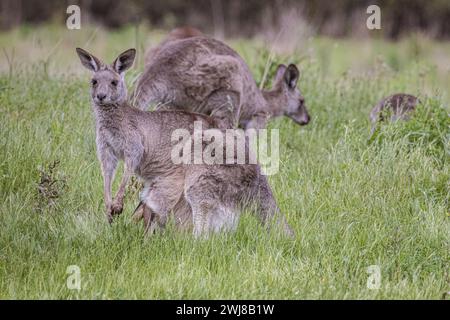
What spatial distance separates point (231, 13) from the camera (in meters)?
21.9

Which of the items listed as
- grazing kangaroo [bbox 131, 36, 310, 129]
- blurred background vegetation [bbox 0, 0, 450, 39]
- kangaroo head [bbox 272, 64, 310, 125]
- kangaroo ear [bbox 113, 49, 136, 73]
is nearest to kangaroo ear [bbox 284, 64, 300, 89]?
kangaroo head [bbox 272, 64, 310, 125]

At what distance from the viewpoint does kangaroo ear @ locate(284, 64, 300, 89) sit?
8.00 m

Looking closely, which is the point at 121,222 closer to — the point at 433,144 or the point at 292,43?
the point at 433,144

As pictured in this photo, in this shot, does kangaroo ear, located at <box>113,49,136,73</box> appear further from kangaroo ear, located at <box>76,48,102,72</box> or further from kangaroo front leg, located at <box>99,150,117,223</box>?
kangaroo front leg, located at <box>99,150,117,223</box>

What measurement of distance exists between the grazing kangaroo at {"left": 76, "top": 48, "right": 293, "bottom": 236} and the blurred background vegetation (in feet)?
41.0

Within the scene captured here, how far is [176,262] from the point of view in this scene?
477cm

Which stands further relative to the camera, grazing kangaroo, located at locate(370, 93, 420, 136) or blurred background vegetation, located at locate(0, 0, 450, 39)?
blurred background vegetation, located at locate(0, 0, 450, 39)

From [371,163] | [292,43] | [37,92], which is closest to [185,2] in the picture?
[292,43]

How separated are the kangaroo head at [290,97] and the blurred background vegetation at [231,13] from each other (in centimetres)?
976

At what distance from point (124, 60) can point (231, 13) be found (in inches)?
654

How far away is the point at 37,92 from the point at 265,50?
2.72 metres

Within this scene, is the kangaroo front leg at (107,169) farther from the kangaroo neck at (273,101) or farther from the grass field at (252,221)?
the kangaroo neck at (273,101)

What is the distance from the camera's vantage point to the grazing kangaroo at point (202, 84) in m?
6.90

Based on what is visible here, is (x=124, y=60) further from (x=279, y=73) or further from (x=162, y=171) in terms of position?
(x=279, y=73)
